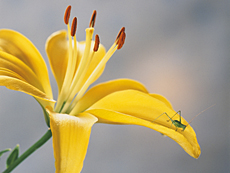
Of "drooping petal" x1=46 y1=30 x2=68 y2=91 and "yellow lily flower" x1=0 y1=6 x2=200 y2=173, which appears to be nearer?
"yellow lily flower" x1=0 y1=6 x2=200 y2=173

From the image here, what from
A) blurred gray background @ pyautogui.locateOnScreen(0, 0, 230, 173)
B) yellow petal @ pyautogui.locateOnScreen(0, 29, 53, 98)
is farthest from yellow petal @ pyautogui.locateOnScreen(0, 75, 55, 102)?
blurred gray background @ pyautogui.locateOnScreen(0, 0, 230, 173)

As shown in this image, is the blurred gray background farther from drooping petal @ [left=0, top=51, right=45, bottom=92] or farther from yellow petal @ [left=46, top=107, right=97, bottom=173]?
yellow petal @ [left=46, top=107, right=97, bottom=173]

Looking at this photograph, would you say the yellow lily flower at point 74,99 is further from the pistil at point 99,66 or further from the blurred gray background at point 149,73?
the blurred gray background at point 149,73

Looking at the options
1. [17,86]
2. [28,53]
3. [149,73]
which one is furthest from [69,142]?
[149,73]

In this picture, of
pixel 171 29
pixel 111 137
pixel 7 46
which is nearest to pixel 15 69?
pixel 7 46

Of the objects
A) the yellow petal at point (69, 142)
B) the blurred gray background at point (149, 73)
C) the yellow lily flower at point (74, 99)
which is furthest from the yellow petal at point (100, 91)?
the blurred gray background at point (149, 73)

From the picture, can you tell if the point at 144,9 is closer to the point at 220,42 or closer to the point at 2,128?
the point at 220,42
